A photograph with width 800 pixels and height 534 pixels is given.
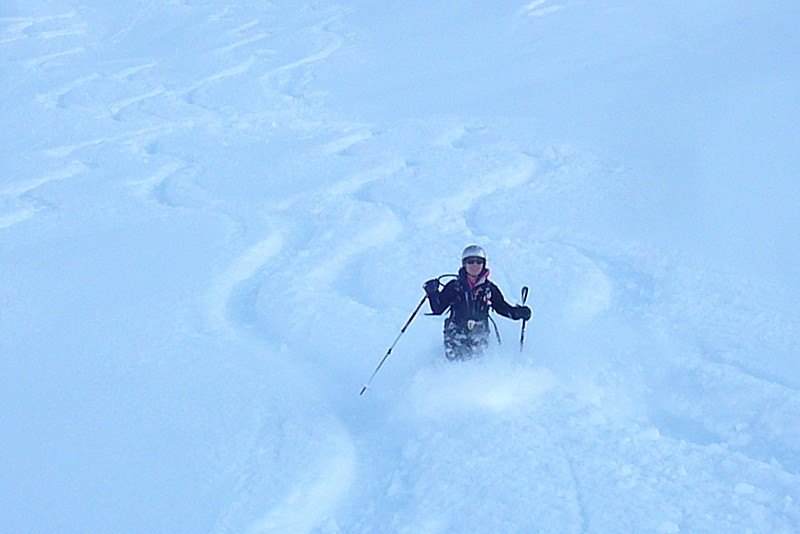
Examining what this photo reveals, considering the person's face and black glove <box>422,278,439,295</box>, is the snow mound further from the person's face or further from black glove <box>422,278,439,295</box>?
the person's face

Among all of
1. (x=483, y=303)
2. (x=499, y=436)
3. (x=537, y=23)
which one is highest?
(x=483, y=303)

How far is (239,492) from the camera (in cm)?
455

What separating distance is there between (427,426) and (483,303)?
1.06 metres

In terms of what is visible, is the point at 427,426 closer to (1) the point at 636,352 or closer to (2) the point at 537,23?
(1) the point at 636,352

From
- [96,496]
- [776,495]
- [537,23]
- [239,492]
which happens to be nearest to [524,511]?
[776,495]

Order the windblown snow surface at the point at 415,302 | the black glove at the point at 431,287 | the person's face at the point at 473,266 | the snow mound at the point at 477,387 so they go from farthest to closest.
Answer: the black glove at the point at 431,287 → the person's face at the point at 473,266 → the snow mound at the point at 477,387 → the windblown snow surface at the point at 415,302

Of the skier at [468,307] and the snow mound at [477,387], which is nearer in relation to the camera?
the snow mound at [477,387]

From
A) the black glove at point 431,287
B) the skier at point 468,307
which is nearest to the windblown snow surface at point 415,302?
the skier at point 468,307

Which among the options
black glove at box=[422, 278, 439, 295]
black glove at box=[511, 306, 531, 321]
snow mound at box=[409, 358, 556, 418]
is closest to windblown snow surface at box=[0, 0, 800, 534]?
snow mound at box=[409, 358, 556, 418]

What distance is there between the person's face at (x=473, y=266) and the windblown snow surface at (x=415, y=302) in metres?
0.76

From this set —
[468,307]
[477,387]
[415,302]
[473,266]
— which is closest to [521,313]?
[468,307]

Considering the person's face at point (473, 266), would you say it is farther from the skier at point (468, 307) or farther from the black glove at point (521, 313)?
the black glove at point (521, 313)

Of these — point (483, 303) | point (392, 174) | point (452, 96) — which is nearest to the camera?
point (483, 303)

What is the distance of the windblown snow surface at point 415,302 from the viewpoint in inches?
175
